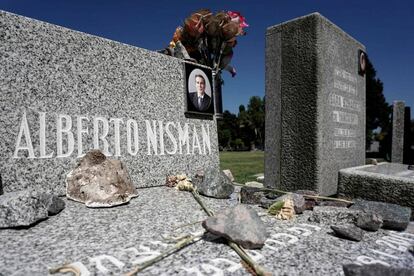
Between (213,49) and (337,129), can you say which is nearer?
(337,129)

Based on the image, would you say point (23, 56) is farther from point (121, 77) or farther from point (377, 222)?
point (377, 222)

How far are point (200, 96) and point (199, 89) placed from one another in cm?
9

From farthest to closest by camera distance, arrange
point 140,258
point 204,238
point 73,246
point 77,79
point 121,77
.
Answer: point 121,77 < point 77,79 < point 204,238 < point 73,246 < point 140,258

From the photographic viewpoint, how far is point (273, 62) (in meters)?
4.12

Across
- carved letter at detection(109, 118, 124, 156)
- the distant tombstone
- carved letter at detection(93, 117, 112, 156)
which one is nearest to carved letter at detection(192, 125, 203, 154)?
carved letter at detection(109, 118, 124, 156)

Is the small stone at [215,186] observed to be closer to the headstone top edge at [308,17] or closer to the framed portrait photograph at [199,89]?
the framed portrait photograph at [199,89]

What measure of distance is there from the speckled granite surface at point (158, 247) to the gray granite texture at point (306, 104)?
1.58 metres

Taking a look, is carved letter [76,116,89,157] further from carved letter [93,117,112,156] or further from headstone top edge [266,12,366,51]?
headstone top edge [266,12,366,51]

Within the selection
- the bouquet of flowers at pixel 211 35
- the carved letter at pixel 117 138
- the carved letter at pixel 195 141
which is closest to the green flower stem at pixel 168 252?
the carved letter at pixel 117 138

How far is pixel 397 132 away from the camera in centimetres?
882

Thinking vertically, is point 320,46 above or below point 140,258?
above

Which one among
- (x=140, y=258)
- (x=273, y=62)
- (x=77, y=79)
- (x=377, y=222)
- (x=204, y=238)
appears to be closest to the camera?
(x=140, y=258)

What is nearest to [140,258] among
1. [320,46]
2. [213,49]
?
[320,46]

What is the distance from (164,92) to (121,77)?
568 millimetres
